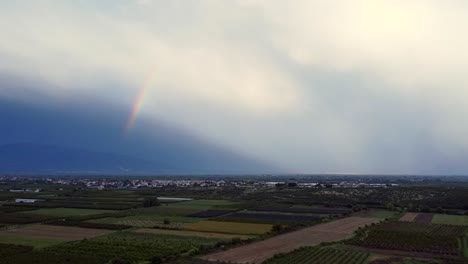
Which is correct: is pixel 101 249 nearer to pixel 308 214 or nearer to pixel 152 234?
pixel 152 234

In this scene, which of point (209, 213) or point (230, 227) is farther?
point (209, 213)

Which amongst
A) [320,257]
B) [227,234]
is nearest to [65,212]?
[227,234]

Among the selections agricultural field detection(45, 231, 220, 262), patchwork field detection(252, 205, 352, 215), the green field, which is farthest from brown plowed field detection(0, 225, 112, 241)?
patchwork field detection(252, 205, 352, 215)

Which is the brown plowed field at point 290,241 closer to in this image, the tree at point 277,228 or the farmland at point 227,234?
the farmland at point 227,234

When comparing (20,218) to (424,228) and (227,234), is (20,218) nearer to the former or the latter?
(227,234)

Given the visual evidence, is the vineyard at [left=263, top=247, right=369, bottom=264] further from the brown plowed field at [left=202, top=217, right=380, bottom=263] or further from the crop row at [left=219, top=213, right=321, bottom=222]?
the crop row at [left=219, top=213, right=321, bottom=222]

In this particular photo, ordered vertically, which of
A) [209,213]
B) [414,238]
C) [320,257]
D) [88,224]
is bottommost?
[320,257]
